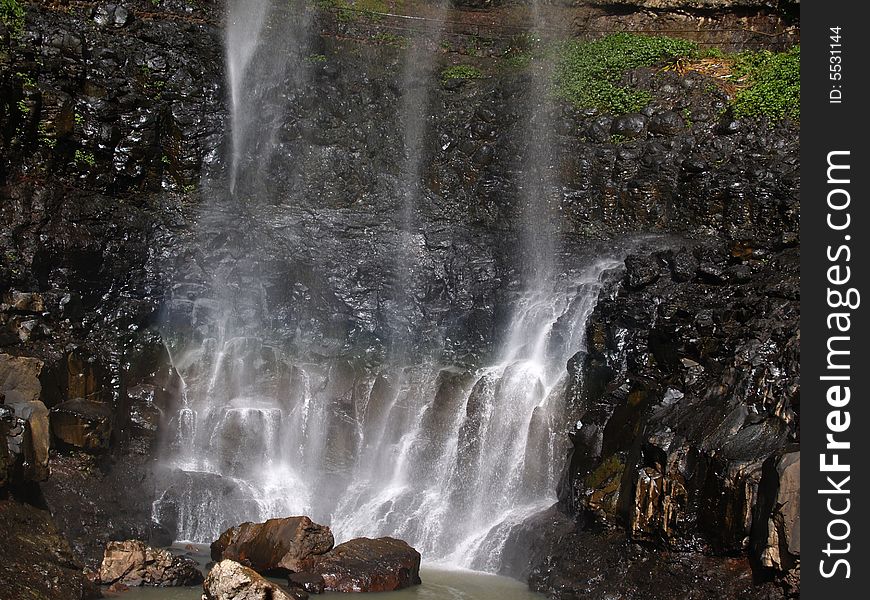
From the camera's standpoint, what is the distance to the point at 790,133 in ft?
76.8

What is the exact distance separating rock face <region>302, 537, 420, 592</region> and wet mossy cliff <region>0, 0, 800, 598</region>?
2069mm

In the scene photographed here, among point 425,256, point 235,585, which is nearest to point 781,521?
point 235,585

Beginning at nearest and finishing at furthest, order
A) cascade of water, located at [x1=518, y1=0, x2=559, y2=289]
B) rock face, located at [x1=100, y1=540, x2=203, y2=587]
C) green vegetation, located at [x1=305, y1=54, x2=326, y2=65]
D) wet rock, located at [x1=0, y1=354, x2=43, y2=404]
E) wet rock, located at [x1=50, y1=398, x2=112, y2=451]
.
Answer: rock face, located at [x1=100, y1=540, x2=203, y2=587] < wet rock, located at [x1=0, y1=354, x2=43, y2=404] < wet rock, located at [x1=50, y1=398, x2=112, y2=451] < cascade of water, located at [x1=518, y1=0, x2=559, y2=289] < green vegetation, located at [x1=305, y1=54, x2=326, y2=65]

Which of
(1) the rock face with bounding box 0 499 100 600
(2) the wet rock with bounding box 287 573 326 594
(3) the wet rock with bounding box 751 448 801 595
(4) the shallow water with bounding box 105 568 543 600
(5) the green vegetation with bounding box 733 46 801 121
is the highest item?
(5) the green vegetation with bounding box 733 46 801 121

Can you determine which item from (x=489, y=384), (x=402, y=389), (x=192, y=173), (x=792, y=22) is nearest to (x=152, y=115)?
(x=192, y=173)

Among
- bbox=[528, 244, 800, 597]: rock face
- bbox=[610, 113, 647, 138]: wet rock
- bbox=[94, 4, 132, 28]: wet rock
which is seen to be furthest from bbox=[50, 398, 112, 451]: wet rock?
bbox=[610, 113, 647, 138]: wet rock

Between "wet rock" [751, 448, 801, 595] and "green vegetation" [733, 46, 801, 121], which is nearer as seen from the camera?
"wet rock" [751, 448, 801, 595]

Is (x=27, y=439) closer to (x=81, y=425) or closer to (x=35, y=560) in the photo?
(x=35, y=560)

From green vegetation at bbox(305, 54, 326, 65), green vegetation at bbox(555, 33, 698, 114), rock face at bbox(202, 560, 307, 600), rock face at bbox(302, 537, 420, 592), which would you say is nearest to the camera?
rock face at bbox(202, 560, 307, 600)

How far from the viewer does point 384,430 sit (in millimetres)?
19438

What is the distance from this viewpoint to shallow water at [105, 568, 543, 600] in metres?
13.1

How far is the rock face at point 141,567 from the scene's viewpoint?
44.1 feet

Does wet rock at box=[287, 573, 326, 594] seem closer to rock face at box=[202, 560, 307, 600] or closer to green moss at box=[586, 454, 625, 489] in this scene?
rock face at box=[202, 560, 307, 600]

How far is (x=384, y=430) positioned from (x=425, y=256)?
5198mm
